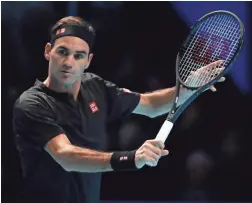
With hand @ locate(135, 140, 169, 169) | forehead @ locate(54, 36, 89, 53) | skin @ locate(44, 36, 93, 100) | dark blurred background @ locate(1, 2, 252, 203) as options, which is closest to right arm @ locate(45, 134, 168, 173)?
hand @ locate(135, 140, 169, 169)

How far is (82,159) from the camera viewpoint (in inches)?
91.9

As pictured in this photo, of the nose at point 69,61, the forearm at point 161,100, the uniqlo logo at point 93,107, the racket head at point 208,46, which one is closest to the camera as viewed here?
the nose at point 69,61

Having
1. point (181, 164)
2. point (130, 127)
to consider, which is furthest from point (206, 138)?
point (130, 127)

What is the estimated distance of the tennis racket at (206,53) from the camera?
2.69m

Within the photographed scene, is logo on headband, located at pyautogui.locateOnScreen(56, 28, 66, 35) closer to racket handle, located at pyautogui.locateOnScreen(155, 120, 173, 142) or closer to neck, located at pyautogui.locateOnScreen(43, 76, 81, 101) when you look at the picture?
neck, located at pyautogui.locateOnScreen(43, 76, 81, 101)

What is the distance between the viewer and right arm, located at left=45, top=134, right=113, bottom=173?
2.30m

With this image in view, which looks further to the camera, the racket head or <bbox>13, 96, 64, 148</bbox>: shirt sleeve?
the racket head

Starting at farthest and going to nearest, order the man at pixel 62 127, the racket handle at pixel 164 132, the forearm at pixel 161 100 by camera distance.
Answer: the forearm at pixel 161 100 → the man at pixel 62 127 → the racket handle at pixel 164 132

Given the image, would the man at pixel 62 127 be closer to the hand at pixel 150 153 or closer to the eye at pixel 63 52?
the eye at pixel 63 52

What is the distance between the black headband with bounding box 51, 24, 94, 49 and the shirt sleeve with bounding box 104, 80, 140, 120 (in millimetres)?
291

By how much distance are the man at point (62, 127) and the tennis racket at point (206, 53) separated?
36cm

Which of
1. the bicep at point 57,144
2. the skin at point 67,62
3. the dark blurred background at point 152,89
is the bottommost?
the dark blurred background at point 152,89

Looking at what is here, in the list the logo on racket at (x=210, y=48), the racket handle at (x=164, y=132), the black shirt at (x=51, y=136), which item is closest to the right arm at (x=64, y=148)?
the black shirt at (x=51, y=136)

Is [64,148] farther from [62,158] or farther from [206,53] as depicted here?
[206,53]
